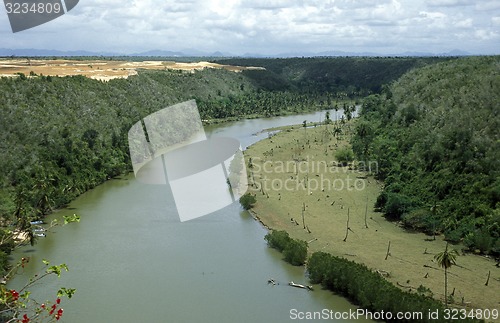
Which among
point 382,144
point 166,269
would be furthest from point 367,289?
point 382,144

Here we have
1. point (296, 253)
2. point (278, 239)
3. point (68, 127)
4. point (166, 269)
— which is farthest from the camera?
point (68, 127)

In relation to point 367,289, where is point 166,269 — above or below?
below

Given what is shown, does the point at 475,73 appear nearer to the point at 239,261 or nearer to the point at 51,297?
the point at 239,261

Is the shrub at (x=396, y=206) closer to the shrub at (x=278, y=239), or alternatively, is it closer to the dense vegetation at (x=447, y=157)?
the dense vegetation at (x=447, y=157)

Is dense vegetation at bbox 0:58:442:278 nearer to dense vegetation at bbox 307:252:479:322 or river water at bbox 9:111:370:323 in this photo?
river water at bbox 9:111:370:323

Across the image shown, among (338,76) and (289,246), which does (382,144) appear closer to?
(289,246)

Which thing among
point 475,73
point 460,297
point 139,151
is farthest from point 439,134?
point 139,151

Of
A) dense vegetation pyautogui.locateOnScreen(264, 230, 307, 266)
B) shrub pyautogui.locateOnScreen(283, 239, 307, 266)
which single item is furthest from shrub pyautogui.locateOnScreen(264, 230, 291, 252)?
shrub pyautogui.locateOnScreen(283, 239, 307, 266)
